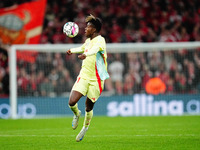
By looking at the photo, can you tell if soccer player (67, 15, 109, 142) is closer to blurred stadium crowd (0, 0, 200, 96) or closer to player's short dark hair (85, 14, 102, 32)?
player's short dark hair (85, 14, 102, 32)

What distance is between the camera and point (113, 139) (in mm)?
8914

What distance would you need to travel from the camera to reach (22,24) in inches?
727

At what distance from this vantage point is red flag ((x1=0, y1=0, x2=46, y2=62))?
18.2 m

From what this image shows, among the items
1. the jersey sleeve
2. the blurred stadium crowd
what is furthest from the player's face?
the blurred stadium crowd

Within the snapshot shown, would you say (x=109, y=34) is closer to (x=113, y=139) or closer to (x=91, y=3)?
(x=91, y=3)

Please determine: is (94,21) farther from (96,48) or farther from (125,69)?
(125,69)

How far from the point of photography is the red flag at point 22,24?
18203 mm

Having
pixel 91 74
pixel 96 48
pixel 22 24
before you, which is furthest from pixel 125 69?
pixel 96 48

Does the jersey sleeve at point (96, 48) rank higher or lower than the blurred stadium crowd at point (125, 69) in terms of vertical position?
higher

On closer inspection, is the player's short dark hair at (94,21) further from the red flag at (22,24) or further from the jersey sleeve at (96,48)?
the red flag at (22,24)

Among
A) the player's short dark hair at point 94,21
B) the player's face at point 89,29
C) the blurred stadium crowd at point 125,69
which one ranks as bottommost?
the blurred stadium crowd at point 125,69

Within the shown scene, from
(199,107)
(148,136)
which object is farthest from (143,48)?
(148,136)

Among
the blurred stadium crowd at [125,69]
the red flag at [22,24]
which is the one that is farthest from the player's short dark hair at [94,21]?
the red flag at [22,24]

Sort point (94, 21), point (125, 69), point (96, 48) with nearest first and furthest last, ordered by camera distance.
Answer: point (96, 48)
point (94, 21)
point (125, 69)
